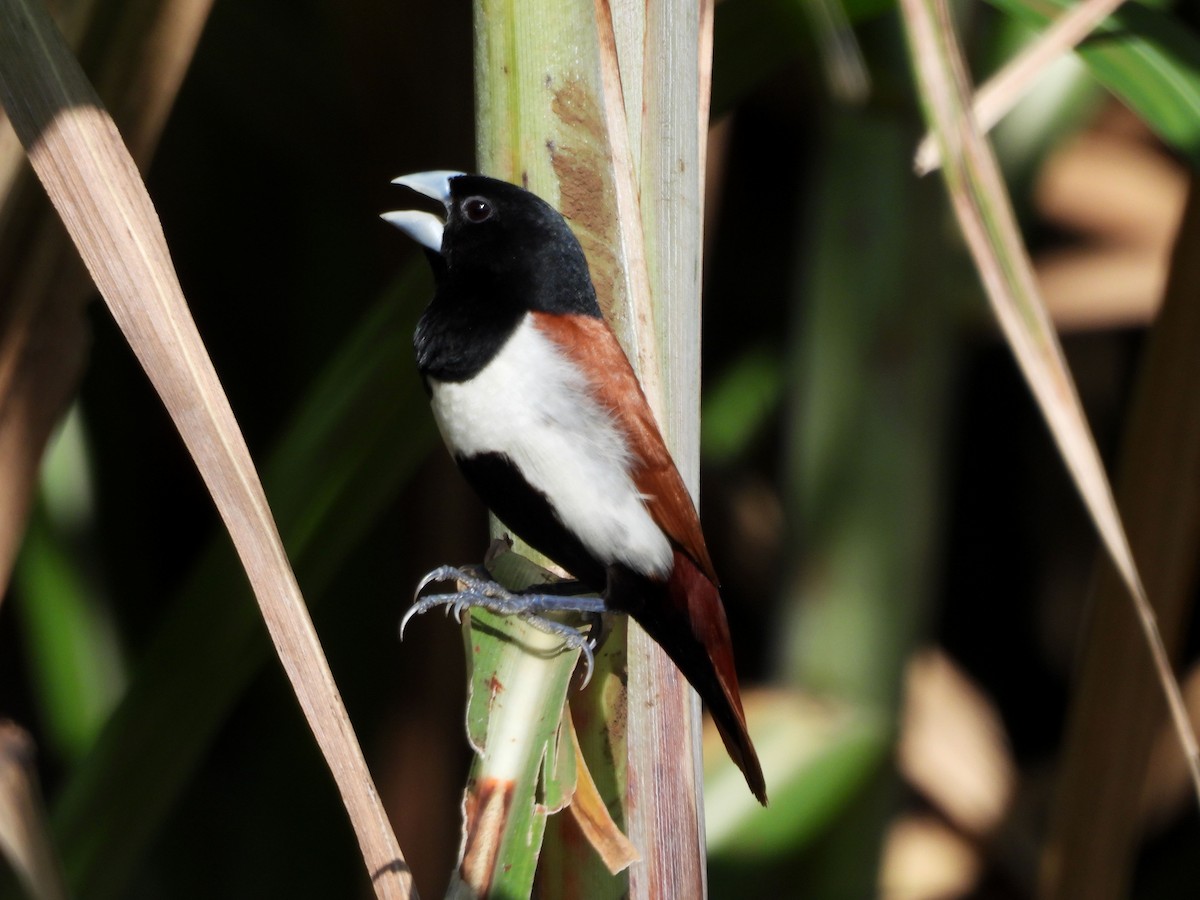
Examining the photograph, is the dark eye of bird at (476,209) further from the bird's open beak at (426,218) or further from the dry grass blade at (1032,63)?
the dry grass blade at (1032,63)

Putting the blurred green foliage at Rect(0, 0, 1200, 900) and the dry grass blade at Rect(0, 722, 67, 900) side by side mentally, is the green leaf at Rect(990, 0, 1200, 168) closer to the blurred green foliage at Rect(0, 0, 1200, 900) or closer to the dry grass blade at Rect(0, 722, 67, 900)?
the blurred green foliage at Rect(0, 0, 1200, 900)

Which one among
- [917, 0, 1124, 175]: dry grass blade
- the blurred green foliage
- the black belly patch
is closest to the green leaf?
the blurred green foliage

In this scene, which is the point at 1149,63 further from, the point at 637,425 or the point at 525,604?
the point at 525,604

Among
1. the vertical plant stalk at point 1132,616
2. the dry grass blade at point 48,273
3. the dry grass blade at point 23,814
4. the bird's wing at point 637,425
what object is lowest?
the vertical plant stalk at point 1132,616

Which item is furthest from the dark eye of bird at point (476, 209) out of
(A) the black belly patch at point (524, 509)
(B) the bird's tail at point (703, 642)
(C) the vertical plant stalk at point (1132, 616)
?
(C) the vertical plant stalk at point (1132, 616)

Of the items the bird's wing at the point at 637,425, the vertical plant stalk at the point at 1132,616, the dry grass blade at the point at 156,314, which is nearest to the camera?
the dry grass blade at the point at 156,314

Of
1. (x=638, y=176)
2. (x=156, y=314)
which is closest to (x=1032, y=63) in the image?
(x=638, y=176)
